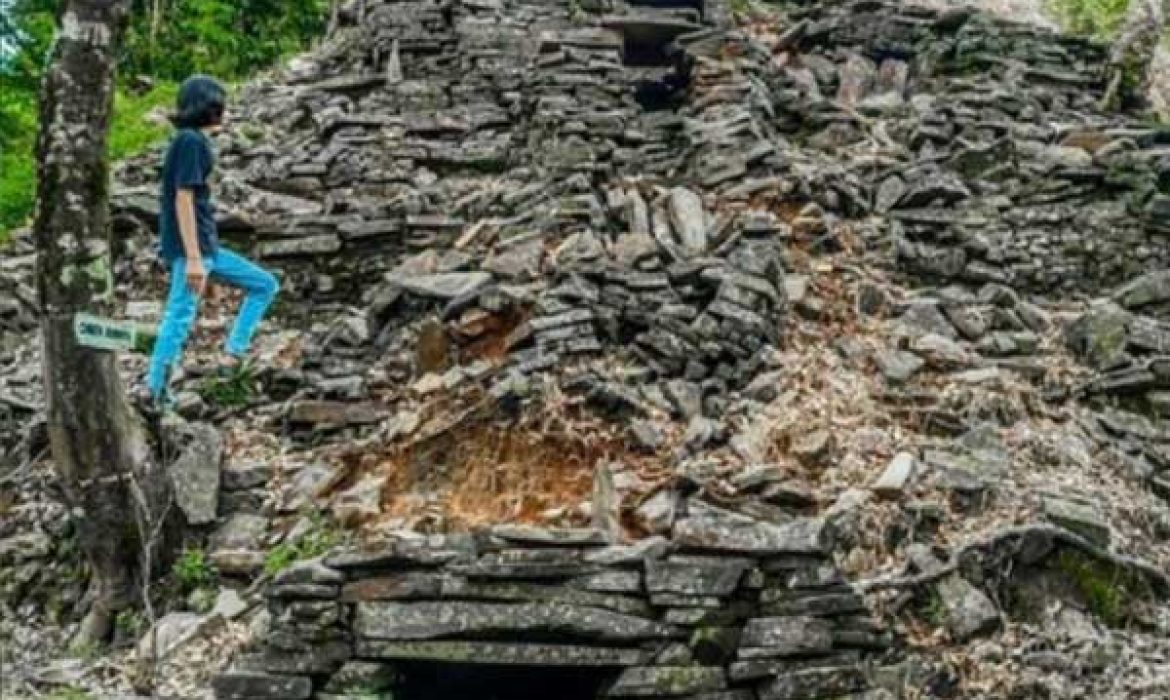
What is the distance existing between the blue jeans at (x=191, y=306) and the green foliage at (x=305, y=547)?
113 centimetres

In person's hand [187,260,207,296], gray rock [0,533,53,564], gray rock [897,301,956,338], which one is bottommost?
gray rock [0,533,53,564]

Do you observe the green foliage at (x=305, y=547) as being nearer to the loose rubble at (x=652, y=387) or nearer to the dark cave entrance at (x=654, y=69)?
the loose rubble at (x=652, y=387)

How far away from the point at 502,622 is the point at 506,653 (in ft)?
0.45

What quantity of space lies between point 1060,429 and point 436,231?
4.56 m

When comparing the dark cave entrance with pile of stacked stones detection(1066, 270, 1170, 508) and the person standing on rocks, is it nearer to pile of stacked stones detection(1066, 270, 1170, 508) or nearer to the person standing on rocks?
pile of stacked stones detection(1066, 270, 1170, 508)

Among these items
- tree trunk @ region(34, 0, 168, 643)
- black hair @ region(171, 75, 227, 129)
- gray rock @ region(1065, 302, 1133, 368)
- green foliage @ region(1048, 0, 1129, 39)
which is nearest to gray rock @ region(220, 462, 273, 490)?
tree trunk @ region(34, 0, 168, 643)

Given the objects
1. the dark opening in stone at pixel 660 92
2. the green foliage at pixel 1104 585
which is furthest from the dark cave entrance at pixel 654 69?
the green foliage at pixel 1104 585

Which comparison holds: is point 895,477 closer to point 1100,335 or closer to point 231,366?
point 1100,335

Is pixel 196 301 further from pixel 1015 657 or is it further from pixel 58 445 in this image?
pixel 1015 657

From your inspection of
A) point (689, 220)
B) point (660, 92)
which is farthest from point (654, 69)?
point (689, 220)

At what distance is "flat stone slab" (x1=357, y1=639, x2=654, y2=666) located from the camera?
539 cm

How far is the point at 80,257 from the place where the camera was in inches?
237

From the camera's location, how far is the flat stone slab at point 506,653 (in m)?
5.39

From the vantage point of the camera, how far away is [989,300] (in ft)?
28.9
